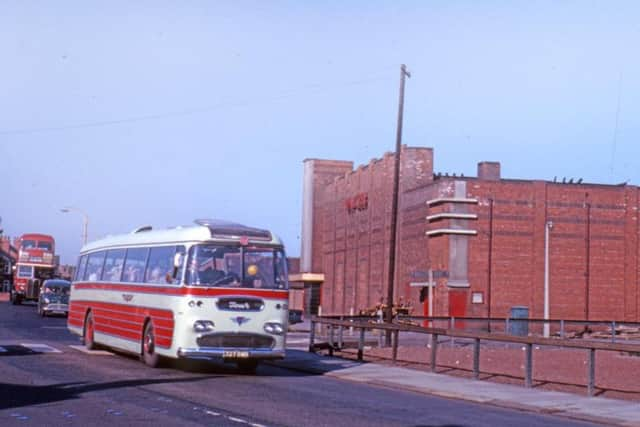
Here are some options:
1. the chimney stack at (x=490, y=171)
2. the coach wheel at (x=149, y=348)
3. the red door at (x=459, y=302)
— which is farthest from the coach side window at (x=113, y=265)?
the chimney stack at (x=490, y=171)

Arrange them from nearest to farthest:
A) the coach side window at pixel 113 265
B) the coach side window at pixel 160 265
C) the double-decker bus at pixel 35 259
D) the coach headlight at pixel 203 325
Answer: the coach headlight at pixel 203 325 < the coach side window at pixel 160 265 < the coach side window at pixel 113 265 < the double-decker bus at pixel 35 259

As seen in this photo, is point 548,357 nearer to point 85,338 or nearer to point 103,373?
point 85,338

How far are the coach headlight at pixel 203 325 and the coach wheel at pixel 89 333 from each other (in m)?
7.42

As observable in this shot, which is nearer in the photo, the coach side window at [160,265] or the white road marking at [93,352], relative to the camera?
the coach side window at [160,265]

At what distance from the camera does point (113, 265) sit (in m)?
25.9

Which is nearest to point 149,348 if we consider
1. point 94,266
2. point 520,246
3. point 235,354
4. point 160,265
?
point 160,265

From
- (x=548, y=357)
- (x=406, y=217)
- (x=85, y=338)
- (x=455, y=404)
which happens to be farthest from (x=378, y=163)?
(x=455, y=404)

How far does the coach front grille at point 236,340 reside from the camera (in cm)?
2052

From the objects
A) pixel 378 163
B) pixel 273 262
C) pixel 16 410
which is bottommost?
pixel 16 410

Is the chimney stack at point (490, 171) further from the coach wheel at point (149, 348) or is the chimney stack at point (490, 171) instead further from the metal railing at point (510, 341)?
the coach wheel at point (149, 348)

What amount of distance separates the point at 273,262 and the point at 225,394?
494 centimetres

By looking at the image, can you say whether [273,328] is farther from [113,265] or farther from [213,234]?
[113,265]

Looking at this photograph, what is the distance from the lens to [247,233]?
21391 mm

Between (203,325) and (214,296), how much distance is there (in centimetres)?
61
